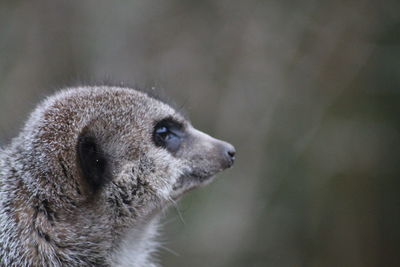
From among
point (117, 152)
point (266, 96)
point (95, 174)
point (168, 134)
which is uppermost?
point (266, 96)

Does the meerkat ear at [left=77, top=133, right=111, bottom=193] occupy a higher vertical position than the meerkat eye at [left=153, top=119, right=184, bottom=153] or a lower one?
lower

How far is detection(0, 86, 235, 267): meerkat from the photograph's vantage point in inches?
150

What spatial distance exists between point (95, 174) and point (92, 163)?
0.06 metres

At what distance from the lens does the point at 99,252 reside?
13.0 feet

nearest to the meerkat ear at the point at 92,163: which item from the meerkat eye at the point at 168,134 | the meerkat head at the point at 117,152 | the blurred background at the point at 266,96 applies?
the meerkat head at the point at 117,152

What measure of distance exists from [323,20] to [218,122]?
1.62 meters

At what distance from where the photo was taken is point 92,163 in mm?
3963

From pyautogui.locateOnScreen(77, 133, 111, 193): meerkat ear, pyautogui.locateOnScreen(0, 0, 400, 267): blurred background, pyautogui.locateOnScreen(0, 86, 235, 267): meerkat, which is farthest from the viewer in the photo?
pyautogui.locateOnScreen(0, 0, 400, 267): blurred background

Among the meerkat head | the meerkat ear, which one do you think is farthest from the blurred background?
the meerkat ear

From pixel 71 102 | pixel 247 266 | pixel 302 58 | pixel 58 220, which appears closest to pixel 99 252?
pixel 58 220

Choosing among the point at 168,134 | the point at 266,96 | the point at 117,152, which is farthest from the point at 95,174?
the point at 266,96

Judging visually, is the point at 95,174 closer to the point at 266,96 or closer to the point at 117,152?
the point at 117,152

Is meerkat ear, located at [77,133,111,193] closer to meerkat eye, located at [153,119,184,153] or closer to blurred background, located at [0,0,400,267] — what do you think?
meerkat eye, located at [153,119,184,153]

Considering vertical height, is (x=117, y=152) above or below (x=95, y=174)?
above
